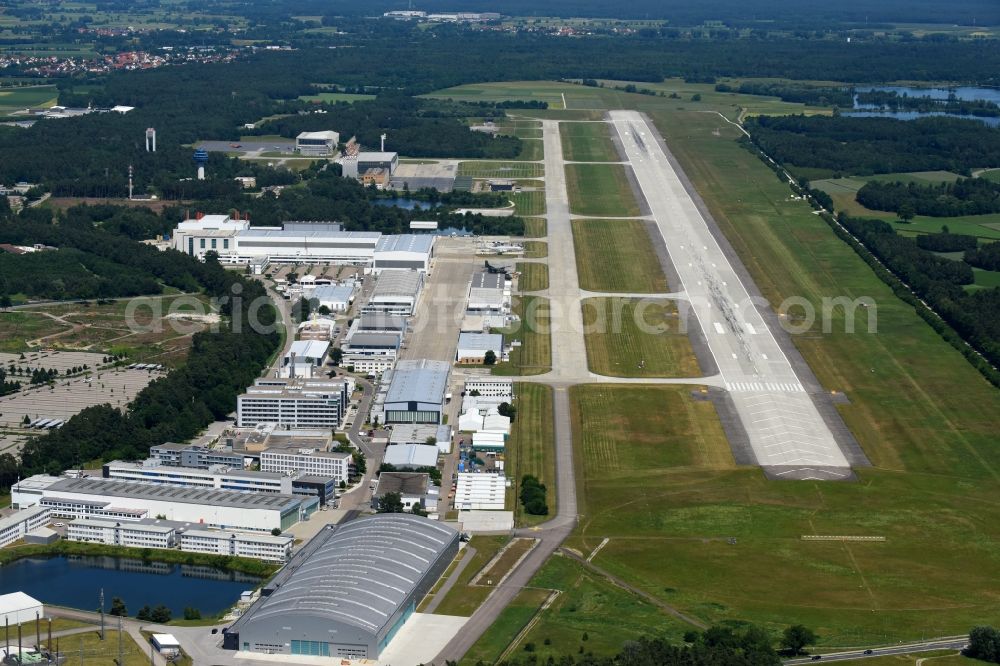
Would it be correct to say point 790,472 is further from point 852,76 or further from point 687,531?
point 852,76

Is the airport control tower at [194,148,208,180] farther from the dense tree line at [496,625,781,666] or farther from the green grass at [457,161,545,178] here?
the dense tree line at [496,625,781,666]

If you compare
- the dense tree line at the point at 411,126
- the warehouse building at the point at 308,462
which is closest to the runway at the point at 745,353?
the warehouse building at the point at 308,462

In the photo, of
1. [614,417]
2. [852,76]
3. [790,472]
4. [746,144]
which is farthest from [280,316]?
[852,76]

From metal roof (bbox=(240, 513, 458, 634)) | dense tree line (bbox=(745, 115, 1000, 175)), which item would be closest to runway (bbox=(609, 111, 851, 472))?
metal roof (bbox=(240, 513, 458, 634))

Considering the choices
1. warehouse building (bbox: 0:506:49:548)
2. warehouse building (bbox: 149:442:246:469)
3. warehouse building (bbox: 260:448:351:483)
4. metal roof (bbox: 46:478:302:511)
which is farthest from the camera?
warehouse building (bbox: 149:442:246:469)

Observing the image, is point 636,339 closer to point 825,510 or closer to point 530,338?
point 530,338

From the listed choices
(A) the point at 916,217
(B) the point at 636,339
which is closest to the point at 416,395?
(B) the point at 636,339
